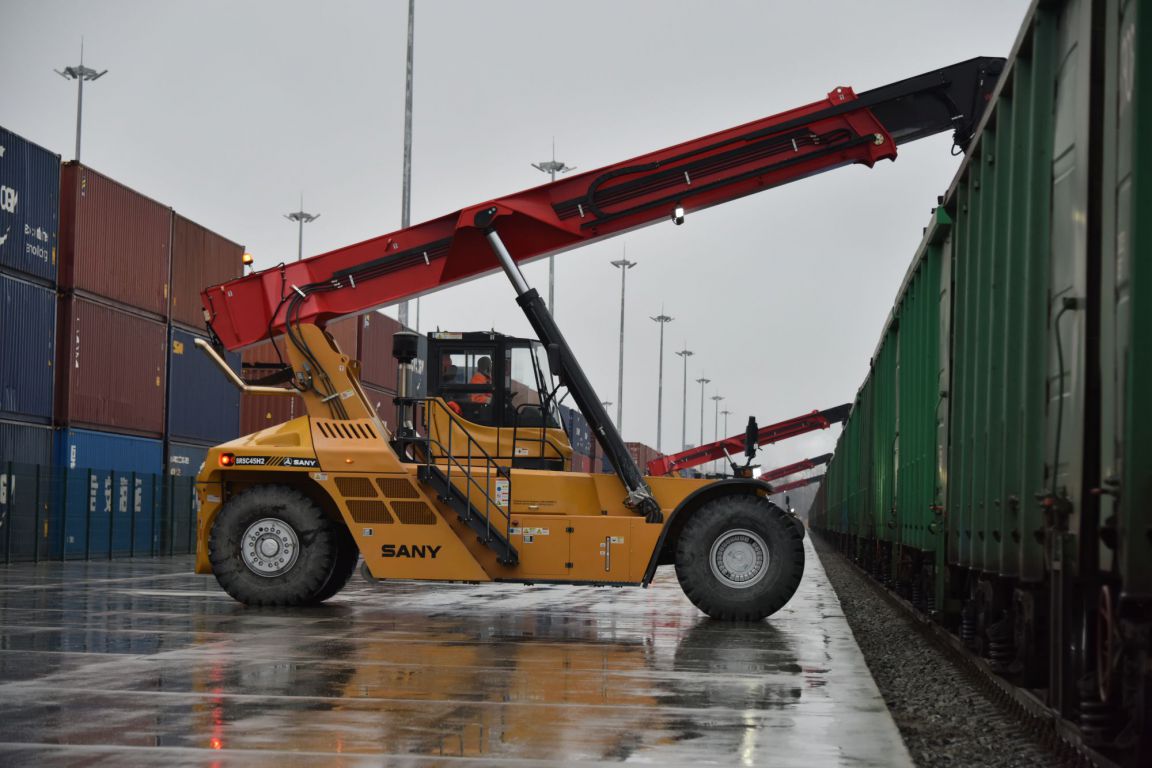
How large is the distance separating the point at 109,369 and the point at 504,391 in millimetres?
16562

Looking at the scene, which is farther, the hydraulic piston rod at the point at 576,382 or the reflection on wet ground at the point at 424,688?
the hydraulic piston rod at the point at 576,382

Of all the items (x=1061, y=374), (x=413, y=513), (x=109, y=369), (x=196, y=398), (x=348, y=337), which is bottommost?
(x=413, y=513)

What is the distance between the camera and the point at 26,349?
26375 millimetres

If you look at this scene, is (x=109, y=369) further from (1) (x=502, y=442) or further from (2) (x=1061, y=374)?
(2) (x=1061, y=374)

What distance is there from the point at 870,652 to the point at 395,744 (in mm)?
7027

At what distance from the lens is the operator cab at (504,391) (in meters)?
14.8

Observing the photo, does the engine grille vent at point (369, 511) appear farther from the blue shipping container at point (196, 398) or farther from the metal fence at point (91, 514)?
the blue shipping container at point (196, 398)

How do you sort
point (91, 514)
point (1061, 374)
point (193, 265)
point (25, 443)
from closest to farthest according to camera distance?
1. point (1061, 374)
2. point (25, 443)
3. point (91, 514)
4. point (193, 265)

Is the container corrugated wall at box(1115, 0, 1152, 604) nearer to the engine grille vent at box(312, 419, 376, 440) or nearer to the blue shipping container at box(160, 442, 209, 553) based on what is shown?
the engine grille vent at box(312, 419, 376, 440)

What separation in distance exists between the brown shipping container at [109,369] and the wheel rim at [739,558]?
1773 centimetres

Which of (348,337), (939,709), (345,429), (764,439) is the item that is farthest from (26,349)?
(764,439)

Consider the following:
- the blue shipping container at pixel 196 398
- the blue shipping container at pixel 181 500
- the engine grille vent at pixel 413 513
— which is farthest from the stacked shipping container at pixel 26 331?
the engine grille vent at pixel 413 513

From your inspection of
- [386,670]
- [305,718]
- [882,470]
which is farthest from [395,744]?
[882,470]

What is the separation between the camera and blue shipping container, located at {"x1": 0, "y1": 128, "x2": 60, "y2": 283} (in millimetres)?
25609
